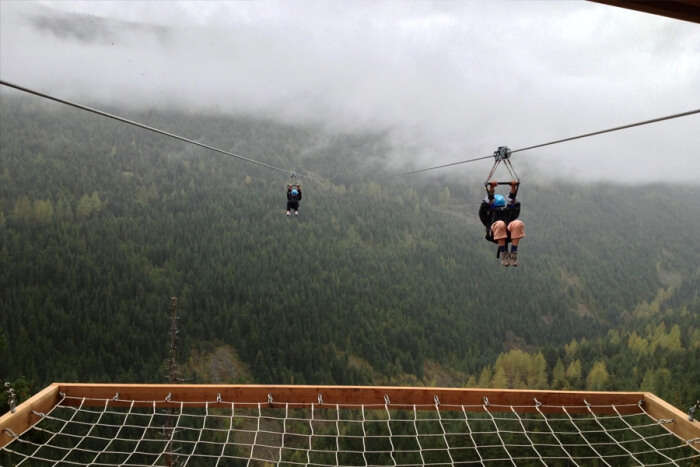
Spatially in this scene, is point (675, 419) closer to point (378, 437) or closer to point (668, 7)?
point (378, 437)

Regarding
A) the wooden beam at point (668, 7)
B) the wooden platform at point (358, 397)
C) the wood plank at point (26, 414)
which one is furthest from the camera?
the wooden platform at point (358, 397)

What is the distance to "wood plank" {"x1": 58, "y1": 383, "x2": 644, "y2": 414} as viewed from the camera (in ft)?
10.0

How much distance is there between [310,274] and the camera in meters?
75.5

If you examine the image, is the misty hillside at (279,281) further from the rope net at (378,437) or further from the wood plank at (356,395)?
the wood plank at (356,395)

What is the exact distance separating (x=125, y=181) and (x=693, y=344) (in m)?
91.7

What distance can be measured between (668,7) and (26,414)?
10.6 feet

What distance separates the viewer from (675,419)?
9.62ft

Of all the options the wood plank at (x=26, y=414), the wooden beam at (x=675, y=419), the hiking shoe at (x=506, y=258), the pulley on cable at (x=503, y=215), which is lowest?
the wood plank at (x=26, y=414)

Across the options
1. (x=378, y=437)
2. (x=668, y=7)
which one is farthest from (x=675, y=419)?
(x=668, y=7)

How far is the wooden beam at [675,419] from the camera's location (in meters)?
2.75

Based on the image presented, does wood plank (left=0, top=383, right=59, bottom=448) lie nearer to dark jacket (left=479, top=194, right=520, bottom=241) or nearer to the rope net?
the rope net

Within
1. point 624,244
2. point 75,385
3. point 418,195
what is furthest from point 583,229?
point 75,385

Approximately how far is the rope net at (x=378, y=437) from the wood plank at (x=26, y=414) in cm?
5

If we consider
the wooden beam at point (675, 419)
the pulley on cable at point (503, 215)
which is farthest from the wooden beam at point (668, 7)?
the pulley on cable at point (503, 215)
